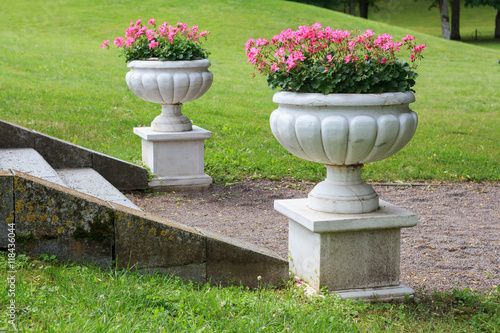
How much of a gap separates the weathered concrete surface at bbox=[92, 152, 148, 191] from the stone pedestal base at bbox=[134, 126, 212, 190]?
0.56 ft

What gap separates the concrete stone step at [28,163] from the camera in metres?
4.79

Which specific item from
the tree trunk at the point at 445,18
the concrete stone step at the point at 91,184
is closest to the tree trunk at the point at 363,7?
the tree trunk at the point at 445,18

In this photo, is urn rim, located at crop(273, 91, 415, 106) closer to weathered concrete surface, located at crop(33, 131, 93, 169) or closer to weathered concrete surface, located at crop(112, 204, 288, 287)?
weathered concrete surface, located at crop(112, 204, 288, 287)

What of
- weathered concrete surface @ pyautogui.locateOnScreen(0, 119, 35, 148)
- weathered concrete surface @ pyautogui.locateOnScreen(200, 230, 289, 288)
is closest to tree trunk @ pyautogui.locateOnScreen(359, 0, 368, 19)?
weathered concrete surface @ pyautogui.locateOnScreen(0, 119, 35, 148)

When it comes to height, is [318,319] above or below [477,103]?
below

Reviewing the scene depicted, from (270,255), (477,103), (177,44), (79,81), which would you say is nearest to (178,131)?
(177,44)

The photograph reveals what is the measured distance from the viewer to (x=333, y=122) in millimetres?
3508

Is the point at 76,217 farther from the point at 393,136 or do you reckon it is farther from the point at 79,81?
the point at 79,81

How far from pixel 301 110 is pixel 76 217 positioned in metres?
1.54

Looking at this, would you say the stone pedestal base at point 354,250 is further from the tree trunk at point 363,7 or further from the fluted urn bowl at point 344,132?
the tree trunk at point 363,7

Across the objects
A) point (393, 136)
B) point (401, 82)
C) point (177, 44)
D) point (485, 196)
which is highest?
point (177, 44)

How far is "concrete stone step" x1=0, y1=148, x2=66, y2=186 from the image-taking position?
15.7 ft

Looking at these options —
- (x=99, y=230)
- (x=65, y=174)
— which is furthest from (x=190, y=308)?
(x=65, y=174)

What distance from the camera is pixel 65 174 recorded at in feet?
19.3
